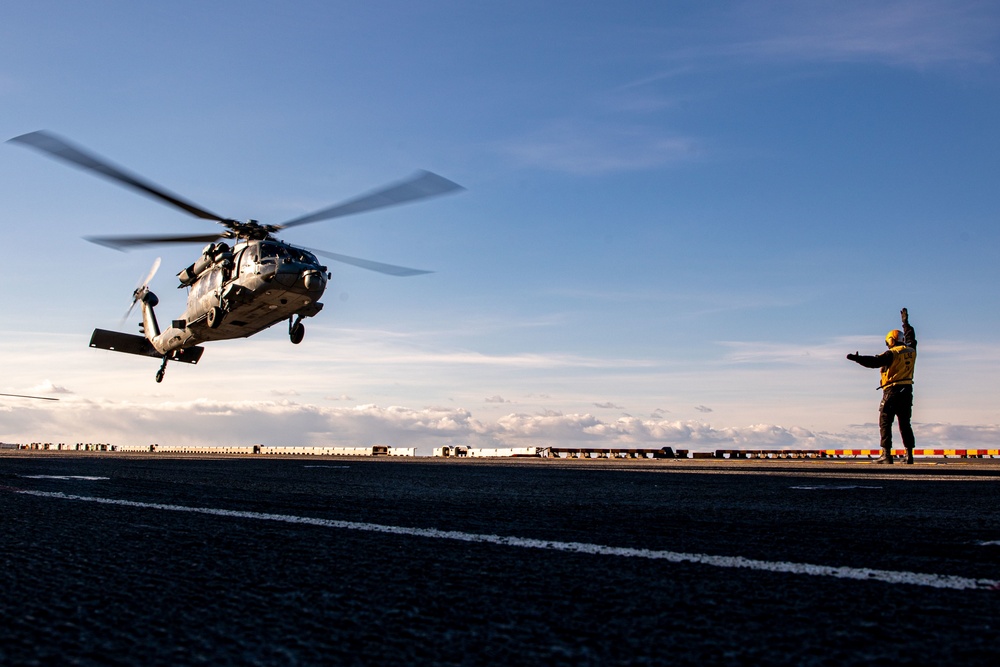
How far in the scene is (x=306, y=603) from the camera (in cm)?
220

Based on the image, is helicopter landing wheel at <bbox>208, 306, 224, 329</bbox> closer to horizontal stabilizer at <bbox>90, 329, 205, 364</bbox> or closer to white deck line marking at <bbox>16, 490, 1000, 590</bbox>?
horizontal stabilizer at <bbox>90, 329, 205, 364</bbox>

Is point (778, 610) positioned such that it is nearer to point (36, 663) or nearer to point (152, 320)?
point (36, 663)

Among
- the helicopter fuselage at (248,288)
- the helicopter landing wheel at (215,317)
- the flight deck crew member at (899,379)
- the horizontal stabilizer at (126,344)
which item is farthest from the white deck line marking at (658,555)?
the horizontal stabilizer at (126,344)

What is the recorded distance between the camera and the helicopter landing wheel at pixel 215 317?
68.8 ft

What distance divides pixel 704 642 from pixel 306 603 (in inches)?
40.3

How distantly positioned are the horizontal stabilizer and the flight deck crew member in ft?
67.4

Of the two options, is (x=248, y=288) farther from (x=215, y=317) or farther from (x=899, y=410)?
(x=899, y=410)

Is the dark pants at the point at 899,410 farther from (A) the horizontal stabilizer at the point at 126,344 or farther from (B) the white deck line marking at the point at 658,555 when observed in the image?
(A) the horizontal stabilizer at the point at 126,344

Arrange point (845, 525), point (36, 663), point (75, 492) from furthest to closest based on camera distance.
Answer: point (75, 492)
point (845, 525)
point (36, 663)

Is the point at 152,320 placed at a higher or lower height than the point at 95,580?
higher

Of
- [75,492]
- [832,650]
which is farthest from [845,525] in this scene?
[75,492]

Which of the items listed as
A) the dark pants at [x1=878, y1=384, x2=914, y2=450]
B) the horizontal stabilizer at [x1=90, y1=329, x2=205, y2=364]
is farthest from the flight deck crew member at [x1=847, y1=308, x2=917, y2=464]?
the horizontal stabilizer at [x1=90, y1=329, x2=205, y2=364]

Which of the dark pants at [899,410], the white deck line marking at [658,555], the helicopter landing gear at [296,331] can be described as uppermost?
the helicopter landing gear at [296,331]

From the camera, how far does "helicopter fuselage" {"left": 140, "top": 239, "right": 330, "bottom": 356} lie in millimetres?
19297
